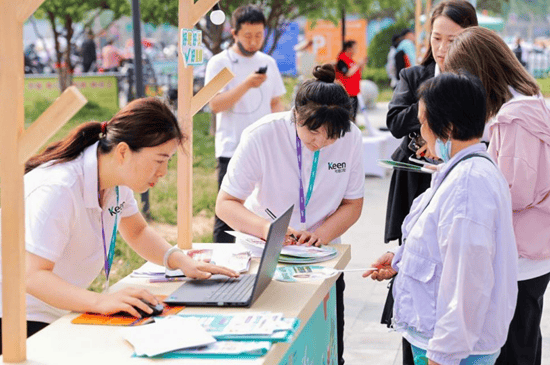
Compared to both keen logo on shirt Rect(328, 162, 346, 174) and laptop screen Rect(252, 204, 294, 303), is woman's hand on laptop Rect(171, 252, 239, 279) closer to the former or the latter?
laptop screen Rect(252, 204, 294, 303)

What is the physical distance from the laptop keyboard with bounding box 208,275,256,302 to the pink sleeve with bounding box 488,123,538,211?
0.87 metres

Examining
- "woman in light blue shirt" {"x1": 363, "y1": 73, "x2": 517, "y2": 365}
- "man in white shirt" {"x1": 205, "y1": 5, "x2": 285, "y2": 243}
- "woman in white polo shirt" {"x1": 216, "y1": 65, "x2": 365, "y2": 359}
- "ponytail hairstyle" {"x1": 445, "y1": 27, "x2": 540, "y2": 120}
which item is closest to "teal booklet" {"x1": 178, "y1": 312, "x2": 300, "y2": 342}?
"woman in light blue shirt" {"x1": 363, "y1": 73, "x2": 517, "y2": 365}

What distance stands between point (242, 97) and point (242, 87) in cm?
18

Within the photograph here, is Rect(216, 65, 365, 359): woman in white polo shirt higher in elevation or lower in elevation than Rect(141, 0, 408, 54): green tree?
lower

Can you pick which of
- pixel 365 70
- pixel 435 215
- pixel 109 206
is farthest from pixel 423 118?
pixel 365 70

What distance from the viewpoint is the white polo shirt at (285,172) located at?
2.96 metres

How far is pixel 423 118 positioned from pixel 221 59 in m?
2.79

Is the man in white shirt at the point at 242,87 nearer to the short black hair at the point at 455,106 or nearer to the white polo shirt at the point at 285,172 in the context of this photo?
the white polo shirt at the point at 285,172

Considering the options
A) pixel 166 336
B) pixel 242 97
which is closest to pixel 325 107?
pixel 166 336

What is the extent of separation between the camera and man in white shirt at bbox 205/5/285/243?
466 centimetres

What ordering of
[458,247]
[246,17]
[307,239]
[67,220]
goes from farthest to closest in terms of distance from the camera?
[246,17], [307,239], [67,220], [458,247]

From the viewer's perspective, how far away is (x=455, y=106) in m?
2.09

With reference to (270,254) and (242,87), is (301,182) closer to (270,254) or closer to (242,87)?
(270,254)

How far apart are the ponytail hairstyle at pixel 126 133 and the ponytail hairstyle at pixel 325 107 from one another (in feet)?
1.77
